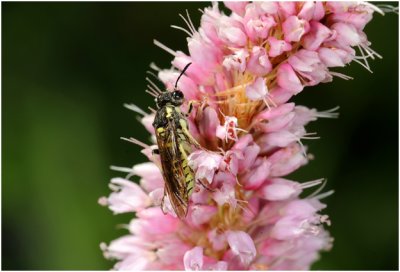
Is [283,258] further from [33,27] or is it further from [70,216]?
[33,27]

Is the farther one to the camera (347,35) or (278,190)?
(278,190)

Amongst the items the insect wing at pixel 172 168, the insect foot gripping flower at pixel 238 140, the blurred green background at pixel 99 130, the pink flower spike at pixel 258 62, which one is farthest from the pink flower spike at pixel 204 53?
the blurred green background at pixel 99 130

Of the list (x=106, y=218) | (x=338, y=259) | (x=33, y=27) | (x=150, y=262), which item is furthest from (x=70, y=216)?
(x=150, y=262)

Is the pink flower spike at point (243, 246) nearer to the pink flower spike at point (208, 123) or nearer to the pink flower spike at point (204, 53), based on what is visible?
the pink flower spike at point (208, 123)

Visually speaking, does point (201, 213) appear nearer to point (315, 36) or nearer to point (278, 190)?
point (278, 190)

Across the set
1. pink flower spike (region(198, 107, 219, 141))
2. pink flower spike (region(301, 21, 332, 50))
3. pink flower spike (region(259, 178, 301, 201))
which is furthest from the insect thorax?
pink flower spike (region(301, 21, 332, 50))

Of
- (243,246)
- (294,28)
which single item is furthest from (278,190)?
(294,28)
